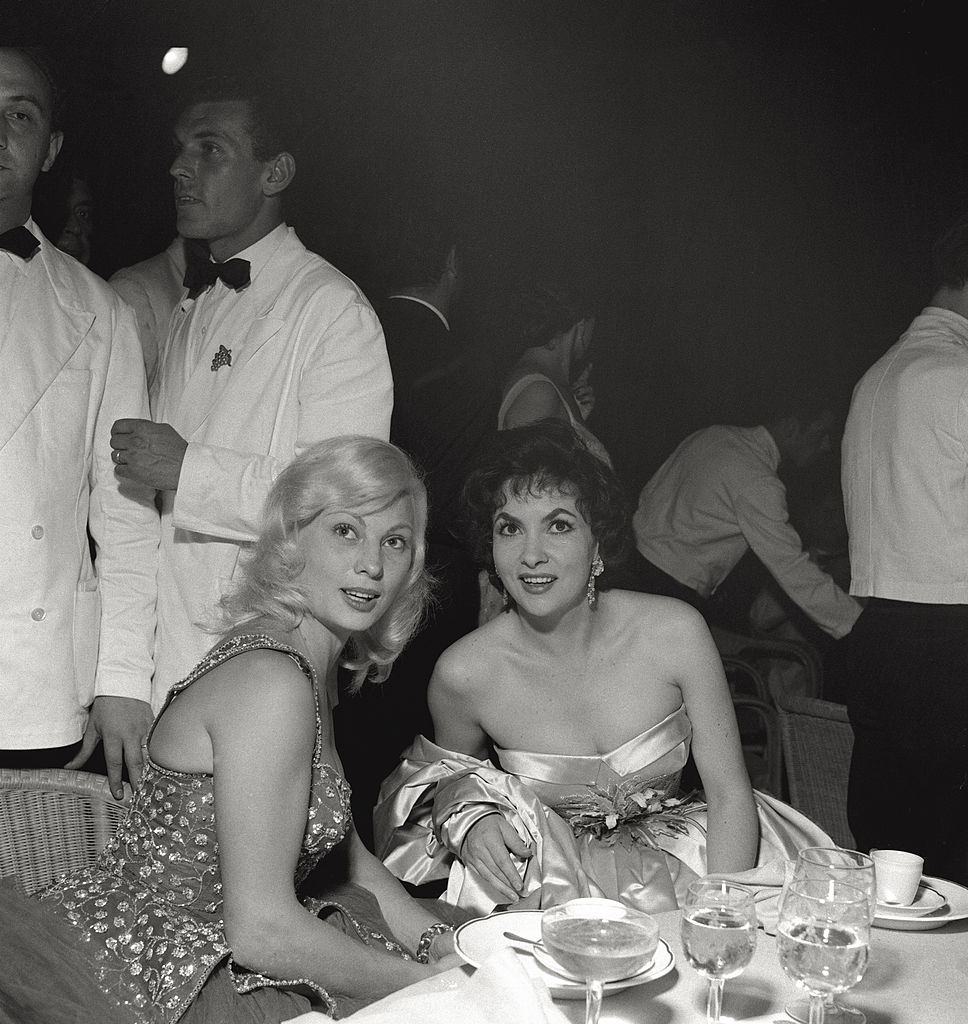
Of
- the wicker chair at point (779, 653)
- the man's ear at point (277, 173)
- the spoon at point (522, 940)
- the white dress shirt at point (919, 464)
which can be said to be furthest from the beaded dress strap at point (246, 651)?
the wicker chair at point (779, 653)

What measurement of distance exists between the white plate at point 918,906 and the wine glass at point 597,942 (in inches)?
18.1

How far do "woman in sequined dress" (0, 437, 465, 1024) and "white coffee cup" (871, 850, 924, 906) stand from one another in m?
0.56

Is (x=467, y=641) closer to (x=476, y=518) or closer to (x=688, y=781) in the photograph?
(x=476, y=518)

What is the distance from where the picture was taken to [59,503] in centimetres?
228

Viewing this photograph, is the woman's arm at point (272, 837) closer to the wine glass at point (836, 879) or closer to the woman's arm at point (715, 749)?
the wine glass at point (836, 879)

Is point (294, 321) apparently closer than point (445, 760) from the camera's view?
No

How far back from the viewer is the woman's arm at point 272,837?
5.30 ft

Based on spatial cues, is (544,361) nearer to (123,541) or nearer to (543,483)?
(543,483)

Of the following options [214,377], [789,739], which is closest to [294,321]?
[214,377]

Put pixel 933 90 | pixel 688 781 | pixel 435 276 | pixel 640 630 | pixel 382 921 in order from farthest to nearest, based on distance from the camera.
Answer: pixel 933 90
pixel 435 276
pixel 688 781
pixel 640 630
pixel 382 921

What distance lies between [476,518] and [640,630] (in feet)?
1.32

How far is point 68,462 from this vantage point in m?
2.30

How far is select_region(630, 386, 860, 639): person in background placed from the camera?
159 inches

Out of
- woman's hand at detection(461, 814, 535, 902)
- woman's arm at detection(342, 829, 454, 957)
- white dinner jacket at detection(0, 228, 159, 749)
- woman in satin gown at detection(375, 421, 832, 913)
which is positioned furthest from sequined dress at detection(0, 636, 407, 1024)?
white dinner jacket at detection(0, 228, 159, 749)
